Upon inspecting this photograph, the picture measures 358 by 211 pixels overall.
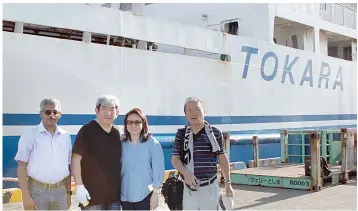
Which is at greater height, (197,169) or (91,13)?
(91,13)

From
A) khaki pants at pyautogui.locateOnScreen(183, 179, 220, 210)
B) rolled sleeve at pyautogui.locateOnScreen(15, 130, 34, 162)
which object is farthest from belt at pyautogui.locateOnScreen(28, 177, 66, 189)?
khaki pants at pyautogui.locateOnScreen(183, 179, 220, 210)

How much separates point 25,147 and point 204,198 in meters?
1.31

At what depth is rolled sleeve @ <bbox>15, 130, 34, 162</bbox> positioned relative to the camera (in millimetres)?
3049

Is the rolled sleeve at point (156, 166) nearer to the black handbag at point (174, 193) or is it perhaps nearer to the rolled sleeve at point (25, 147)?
the black handbag at point (174, 193)

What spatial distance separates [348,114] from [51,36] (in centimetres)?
975

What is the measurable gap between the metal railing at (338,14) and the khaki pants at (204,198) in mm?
10670

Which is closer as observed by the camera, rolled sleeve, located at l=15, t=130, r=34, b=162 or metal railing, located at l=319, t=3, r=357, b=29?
rolled sleeve, located at l=15, t=130, r=34, b=162

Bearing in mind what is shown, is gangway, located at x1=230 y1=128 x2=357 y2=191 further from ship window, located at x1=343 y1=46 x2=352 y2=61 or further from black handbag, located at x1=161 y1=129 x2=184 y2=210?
ship window, located at x1=343 y1=46 x2=352 y2=61

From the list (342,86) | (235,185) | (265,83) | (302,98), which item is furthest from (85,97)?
(342,86)

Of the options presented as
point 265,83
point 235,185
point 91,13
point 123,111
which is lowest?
point 235,185

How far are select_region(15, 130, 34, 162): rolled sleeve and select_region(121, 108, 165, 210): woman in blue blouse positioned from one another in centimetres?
65

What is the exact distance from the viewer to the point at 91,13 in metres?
6.77

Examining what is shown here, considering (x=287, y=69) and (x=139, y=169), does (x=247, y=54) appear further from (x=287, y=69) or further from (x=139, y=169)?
(x=139, y=169)

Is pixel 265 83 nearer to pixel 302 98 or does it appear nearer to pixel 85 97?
pixel 302 98
